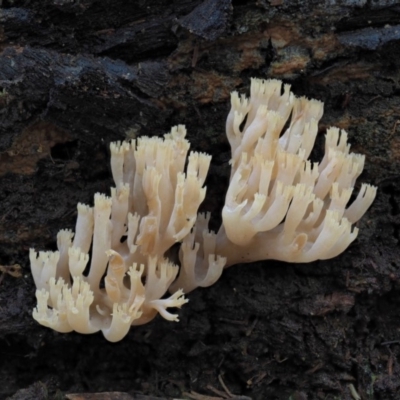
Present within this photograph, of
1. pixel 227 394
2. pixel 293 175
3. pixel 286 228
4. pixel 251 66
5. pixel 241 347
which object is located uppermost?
pixel 251 66

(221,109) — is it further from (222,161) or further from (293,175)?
(293,175)

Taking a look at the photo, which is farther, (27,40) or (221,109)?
(221,109)

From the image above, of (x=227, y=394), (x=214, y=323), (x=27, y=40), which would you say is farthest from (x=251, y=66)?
(x=227, y=394)

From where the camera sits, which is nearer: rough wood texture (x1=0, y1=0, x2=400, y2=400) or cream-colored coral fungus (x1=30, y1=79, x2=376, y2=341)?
cream-colored coral fungus (x1=30, y1=79, x2=376, y2=341)

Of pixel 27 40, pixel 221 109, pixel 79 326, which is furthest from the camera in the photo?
pixel 221 109

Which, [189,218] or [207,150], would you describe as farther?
[207,150]
